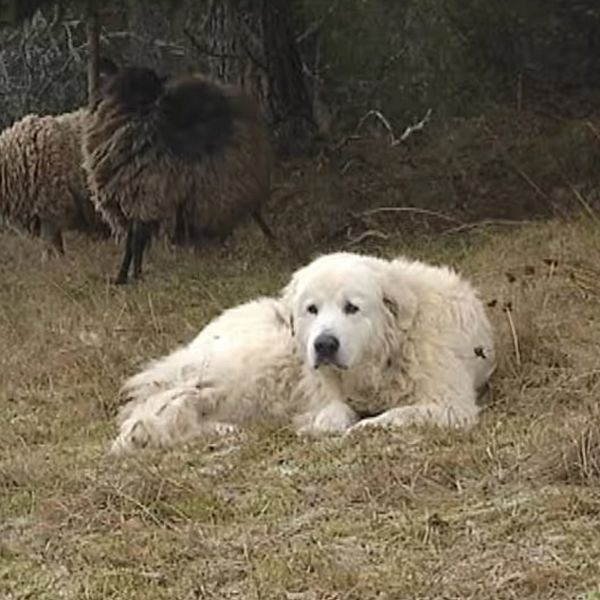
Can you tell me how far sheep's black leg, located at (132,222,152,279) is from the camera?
41.2 ft

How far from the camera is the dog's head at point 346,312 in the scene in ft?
23.6

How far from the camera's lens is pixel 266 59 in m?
15.8

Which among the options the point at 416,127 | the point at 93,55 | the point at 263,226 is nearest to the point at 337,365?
the point at 263,226

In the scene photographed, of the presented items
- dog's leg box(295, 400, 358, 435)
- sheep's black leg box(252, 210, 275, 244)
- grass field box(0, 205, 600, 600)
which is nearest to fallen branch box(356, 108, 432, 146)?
sheep's black leg box(252, 210, 275, 244)

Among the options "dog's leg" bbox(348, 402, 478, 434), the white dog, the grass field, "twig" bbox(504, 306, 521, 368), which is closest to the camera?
the grass field

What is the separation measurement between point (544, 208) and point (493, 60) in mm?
3096

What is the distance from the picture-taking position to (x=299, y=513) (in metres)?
5.80

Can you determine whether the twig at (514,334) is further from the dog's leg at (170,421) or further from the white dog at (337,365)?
the dog's leg at (170,421)

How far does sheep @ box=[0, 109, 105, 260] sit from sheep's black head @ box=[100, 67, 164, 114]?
1.88m

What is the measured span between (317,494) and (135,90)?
6897 mm

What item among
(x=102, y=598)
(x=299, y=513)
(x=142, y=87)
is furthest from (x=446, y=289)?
(x=142, y=87)

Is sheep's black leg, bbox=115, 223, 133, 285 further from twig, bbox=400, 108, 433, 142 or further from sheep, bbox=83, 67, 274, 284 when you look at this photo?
twig, bbox=400, 108, 433, 142

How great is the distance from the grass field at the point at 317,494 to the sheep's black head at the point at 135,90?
3.36m

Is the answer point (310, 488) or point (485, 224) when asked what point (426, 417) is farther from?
point (485, 224)
